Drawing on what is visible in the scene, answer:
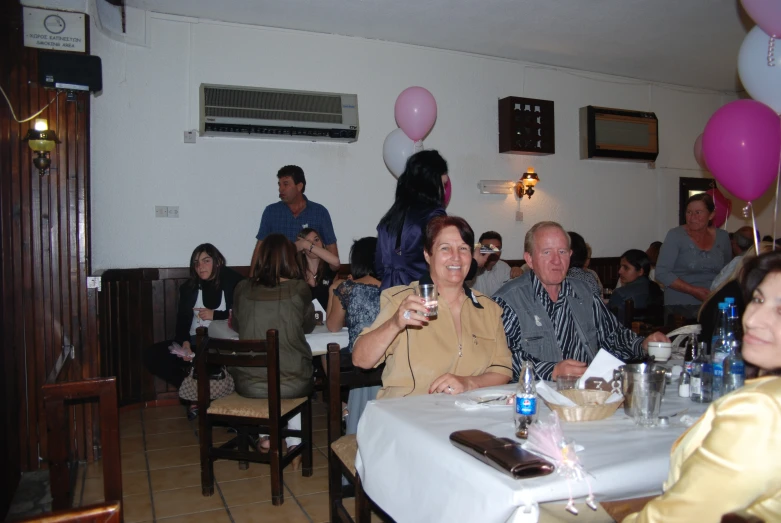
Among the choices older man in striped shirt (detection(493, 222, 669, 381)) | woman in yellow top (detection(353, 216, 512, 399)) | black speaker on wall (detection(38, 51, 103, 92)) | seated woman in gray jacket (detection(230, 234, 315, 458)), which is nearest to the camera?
woman in yellow top (detection(353, 216, 512, 399))

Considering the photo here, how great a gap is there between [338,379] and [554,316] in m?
1.00

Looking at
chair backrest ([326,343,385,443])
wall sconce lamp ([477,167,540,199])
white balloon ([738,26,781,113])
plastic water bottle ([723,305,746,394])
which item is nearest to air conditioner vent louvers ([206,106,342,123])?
wall sconce lamp ([477,167,540,199])

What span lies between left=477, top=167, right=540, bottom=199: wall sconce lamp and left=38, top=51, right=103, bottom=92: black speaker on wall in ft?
13.2

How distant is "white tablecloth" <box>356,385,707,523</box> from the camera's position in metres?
1.33

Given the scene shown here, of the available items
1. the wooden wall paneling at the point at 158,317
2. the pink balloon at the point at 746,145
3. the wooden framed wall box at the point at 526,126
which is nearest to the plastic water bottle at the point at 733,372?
the pink balloon at the point at 746,145

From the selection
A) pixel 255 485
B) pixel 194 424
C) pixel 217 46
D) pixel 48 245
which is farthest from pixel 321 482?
pixel 217 46

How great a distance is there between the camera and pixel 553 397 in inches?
70.3

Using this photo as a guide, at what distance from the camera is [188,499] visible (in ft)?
10.5

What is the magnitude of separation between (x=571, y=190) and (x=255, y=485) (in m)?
5.15

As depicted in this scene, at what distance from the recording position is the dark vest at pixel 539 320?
8.45ft

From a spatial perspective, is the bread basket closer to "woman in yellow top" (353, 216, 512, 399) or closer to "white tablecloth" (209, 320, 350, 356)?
"woman in yellow top" (353, 216, 512, 399)

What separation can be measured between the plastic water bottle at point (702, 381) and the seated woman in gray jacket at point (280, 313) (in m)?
2.06

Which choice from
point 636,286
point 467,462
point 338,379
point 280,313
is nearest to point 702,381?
point 467,462

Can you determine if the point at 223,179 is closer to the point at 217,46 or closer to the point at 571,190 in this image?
the point at 217,46
